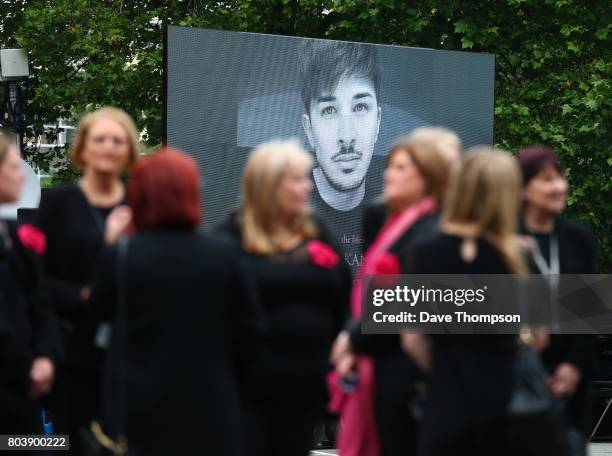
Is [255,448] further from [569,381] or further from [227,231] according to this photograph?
[569,381]

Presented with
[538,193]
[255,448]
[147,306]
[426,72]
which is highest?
[426,72]

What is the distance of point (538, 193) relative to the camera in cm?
611

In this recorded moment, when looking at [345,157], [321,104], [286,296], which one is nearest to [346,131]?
[345,157]

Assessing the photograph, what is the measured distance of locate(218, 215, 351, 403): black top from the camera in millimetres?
5719

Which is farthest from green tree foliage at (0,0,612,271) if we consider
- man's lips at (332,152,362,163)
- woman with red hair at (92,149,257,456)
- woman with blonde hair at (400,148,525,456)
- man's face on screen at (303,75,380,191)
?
woman with red hair at (92,149,257,456)

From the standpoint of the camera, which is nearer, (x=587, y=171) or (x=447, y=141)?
(x=447, y=141)

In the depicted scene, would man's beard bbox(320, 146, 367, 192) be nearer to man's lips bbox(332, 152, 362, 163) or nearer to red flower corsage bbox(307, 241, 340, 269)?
man's lips bbox(332, 152, 362, 163)

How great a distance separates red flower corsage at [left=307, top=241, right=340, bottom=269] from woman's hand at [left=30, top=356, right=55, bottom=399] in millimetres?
1022

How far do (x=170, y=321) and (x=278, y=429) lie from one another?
3.36 feet

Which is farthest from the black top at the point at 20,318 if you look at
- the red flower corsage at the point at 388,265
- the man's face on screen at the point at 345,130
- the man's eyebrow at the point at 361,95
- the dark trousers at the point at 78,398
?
the man's eyebrow at the point at 361,95

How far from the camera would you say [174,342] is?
4.90 m

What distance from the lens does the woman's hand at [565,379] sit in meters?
5.88

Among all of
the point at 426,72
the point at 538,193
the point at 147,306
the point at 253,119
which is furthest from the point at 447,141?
the point at 426,72

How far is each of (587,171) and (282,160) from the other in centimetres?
1934
